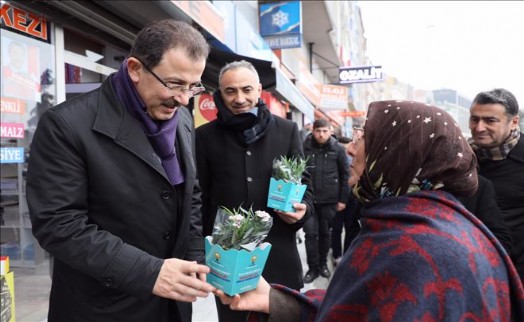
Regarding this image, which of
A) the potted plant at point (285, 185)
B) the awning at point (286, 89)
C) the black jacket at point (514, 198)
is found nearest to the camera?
the potted plant at point (285, 185)

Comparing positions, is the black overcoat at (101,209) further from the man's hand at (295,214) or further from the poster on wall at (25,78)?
the poster on wall at (25,78)

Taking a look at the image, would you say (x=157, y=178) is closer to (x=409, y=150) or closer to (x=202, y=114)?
(x=409, y=150)

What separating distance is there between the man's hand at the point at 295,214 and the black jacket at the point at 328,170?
3.08 m

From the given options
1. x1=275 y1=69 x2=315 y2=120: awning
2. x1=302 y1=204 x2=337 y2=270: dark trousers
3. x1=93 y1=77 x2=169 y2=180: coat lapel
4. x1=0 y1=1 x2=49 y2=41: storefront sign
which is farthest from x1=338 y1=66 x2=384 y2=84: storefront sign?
x1=93 y1=77 x2=169 y2=180: coat lapel

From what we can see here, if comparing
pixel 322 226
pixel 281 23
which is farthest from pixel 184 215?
pixel 281 23

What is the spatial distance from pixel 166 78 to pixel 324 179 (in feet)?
13.6

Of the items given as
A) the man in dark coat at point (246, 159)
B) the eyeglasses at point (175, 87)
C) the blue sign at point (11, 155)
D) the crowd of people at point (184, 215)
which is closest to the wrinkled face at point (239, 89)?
the man in dark coat at point (246, 159)

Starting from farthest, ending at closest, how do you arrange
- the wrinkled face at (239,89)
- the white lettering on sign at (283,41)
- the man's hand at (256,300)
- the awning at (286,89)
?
the white lettering on sign at (283,41) → the awning at (286,89) → the wrinkled face at (239,89) → the man's hand at (256,300)

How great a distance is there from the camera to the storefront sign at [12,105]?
3974 millimetres

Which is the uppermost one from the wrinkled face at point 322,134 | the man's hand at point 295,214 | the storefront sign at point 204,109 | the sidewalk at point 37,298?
the storefront sign at point 204,109

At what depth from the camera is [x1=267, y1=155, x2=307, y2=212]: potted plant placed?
7.13 feet

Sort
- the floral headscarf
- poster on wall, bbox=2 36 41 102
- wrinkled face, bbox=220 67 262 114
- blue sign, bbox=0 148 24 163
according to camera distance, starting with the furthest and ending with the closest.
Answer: blue sign, bbox=0 148 24 163, poster on wall, bbox=2 36 41 102, wrinkled face, bbox=220 67 262 114, the floral headscarf

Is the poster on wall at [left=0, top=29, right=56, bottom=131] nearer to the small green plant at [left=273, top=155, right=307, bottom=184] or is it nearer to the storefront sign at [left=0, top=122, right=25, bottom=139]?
the storefront sign at [left=0, top=122, right=25, bottom=139]

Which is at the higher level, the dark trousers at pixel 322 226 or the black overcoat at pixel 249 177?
the black overcoat at pixel 249 177
